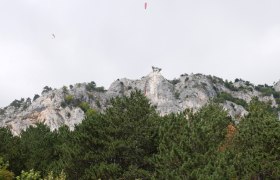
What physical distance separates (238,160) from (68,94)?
5852 inches

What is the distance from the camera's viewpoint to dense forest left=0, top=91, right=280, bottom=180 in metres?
33.4

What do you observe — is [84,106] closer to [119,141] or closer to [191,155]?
[119,141]

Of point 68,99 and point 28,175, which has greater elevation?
point 68,99

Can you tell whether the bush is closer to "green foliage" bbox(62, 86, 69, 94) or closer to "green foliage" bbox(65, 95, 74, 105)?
"green foliage" bbox(65, 95, 74, 105)

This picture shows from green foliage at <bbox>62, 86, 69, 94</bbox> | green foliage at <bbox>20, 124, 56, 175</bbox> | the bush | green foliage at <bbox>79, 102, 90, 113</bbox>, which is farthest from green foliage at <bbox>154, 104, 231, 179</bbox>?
green foliage at <bbox>62, 86, 69, 94</bbox>

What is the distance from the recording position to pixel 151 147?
45.8 m

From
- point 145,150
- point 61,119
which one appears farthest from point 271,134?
point 61,119

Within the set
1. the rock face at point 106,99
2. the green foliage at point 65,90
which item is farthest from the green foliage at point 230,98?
the green foliage at point 65,90

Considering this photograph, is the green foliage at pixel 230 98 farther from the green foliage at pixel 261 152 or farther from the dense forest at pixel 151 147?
the green foliage at pixel 261 152

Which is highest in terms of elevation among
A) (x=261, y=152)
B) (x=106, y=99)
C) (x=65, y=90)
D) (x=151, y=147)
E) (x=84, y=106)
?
(x=65, y=90)

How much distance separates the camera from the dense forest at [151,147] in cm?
3344

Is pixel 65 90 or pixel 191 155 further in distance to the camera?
pixel 65 90

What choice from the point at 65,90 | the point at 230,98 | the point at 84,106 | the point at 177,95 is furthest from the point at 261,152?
the point at 230,98

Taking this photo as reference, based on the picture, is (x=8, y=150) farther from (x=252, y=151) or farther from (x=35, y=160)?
(x=252, y=151)
